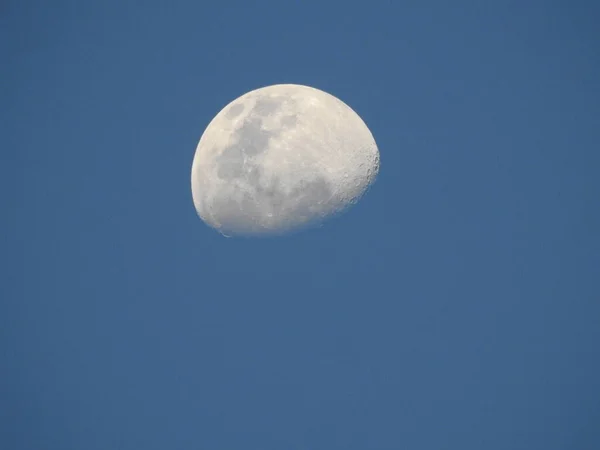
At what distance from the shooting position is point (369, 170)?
5754 mm

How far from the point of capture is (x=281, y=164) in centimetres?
521

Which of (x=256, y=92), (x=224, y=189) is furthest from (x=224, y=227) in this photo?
(x=256, y=92)

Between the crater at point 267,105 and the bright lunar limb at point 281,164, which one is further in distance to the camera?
the crater at point 267,105

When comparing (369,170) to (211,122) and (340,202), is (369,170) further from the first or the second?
(211,122)

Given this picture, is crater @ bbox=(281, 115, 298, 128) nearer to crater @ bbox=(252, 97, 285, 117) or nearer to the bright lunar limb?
the bright lunar limb

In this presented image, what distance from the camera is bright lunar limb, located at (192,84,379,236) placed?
524 cm

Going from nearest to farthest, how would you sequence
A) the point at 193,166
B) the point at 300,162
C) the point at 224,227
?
the point at 300,162 → the point at 224,227 → the point at 193,166

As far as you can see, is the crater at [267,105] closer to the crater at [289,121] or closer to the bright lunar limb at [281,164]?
the bright lunar limb at [281,164]

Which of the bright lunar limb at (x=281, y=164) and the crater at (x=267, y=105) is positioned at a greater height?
the crater at (x=267, y=105)

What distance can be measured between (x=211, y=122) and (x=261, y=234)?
1178 millimetres

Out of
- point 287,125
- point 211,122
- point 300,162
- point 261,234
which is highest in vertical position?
point 211,122

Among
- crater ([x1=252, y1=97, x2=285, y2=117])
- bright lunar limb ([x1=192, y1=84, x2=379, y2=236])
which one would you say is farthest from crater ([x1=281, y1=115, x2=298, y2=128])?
crater ([x1=252, y1=97, x2=285, y2=117])

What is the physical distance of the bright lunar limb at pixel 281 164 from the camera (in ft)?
17.2

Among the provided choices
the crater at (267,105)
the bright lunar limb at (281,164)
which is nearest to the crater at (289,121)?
the bright lunar limb at (281,164)
